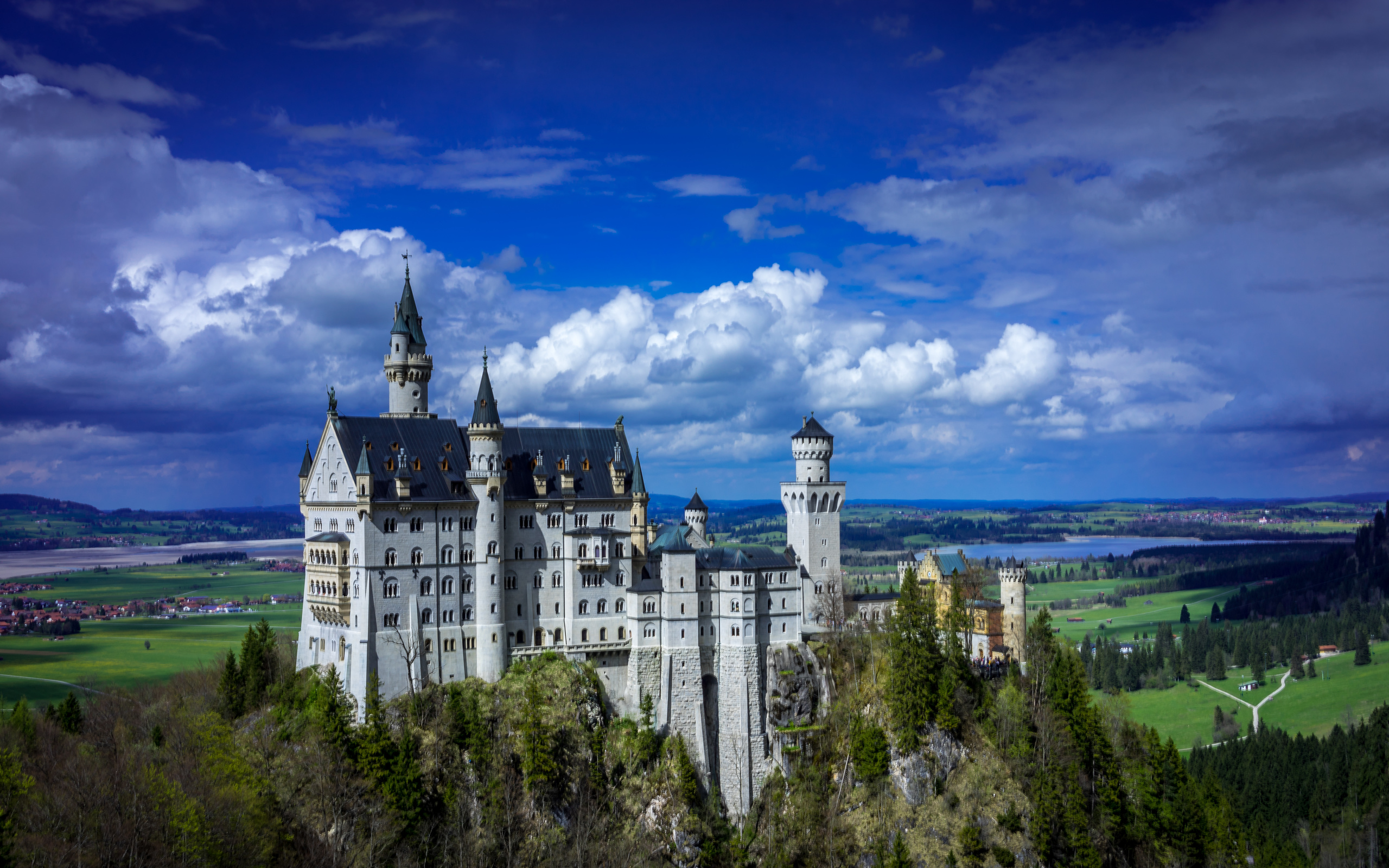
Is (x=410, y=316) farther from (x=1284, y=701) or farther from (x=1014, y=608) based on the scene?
(x=1284, y=701)

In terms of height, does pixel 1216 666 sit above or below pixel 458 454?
below

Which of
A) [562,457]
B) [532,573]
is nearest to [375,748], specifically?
[532,573]

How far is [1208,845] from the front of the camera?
269 feet

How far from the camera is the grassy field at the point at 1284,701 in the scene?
13950cm

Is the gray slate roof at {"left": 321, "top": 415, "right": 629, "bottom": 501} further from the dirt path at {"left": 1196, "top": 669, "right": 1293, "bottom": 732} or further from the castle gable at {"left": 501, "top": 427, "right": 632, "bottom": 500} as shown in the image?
the dirt path at {"left": 1196, "top": 669, "right": 1293, "bottom": 732}

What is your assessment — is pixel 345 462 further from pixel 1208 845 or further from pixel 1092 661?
pixel 1092 661

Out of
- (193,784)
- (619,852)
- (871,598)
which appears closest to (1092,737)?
(871,598)

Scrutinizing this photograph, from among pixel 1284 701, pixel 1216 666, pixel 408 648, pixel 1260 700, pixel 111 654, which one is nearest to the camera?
pixel 408 648

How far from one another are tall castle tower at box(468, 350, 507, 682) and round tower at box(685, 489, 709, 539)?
21.8 m

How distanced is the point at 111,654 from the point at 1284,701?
170772 millimetres

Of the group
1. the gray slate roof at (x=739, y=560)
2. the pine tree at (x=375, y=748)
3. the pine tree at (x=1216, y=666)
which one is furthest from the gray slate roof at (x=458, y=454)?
the pine tree at (x=1216, y=666)

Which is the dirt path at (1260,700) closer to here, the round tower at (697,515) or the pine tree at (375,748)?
the round tower at (697,515)

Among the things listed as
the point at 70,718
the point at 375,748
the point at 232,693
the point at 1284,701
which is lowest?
the point at 1284,701

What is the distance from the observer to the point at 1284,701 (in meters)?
150
